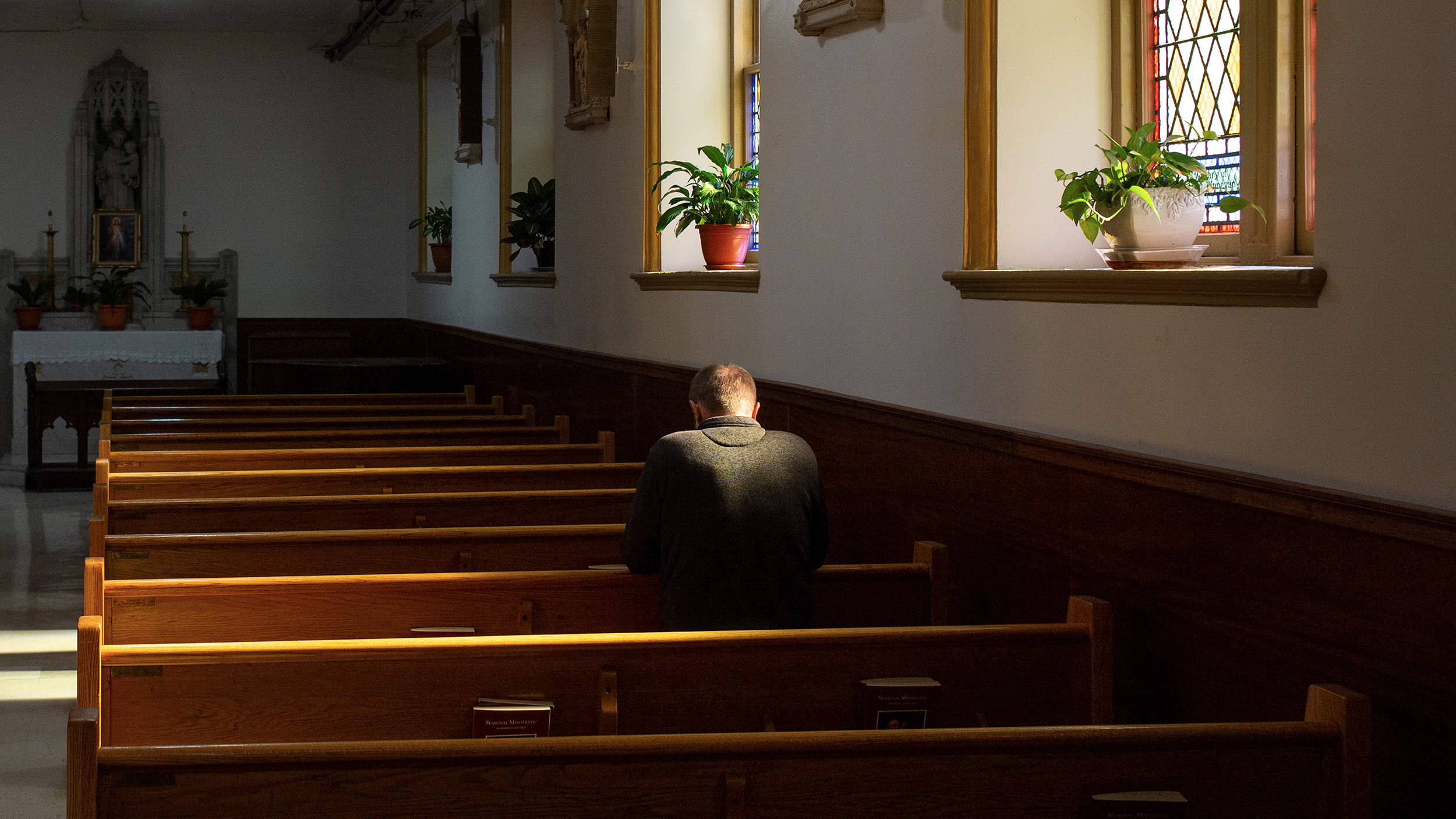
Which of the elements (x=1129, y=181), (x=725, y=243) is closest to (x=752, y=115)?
(x=725, y=243)

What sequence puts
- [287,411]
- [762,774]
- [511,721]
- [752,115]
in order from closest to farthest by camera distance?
[762,774] < [511,721] < [752,115] < [287,411]

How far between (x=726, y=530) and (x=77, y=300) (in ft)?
31.9

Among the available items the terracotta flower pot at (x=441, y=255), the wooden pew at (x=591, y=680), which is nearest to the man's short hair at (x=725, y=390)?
the wooden pew at (x=591, y=680)

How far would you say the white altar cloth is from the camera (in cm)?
1080

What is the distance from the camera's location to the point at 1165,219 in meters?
2.95

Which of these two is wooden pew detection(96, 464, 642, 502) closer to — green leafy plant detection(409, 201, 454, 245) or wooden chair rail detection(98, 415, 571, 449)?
wooden chair rail detection(98, 415, 571, 449)

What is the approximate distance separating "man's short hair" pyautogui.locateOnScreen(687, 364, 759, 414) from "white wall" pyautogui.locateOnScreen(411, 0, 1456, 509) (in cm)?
62

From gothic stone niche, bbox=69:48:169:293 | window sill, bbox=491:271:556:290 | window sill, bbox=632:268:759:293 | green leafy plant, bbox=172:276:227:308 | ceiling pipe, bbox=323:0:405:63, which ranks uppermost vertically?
ceiling pipe, bbox=323:0:405:63

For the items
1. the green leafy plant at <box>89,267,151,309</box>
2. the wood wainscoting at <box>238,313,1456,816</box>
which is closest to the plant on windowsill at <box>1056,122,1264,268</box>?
the wood wainscoting at <box>238,313,1456,816</box>

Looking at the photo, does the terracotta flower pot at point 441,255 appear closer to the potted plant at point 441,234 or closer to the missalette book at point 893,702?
the potted plant at point 441,234

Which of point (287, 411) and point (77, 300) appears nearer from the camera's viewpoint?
point (287, 411)

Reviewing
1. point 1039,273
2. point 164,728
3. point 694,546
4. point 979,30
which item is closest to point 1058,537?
point 1039,273

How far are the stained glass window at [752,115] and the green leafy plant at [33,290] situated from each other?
292 inches

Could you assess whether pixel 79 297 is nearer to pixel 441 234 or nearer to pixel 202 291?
pixel 202 291
